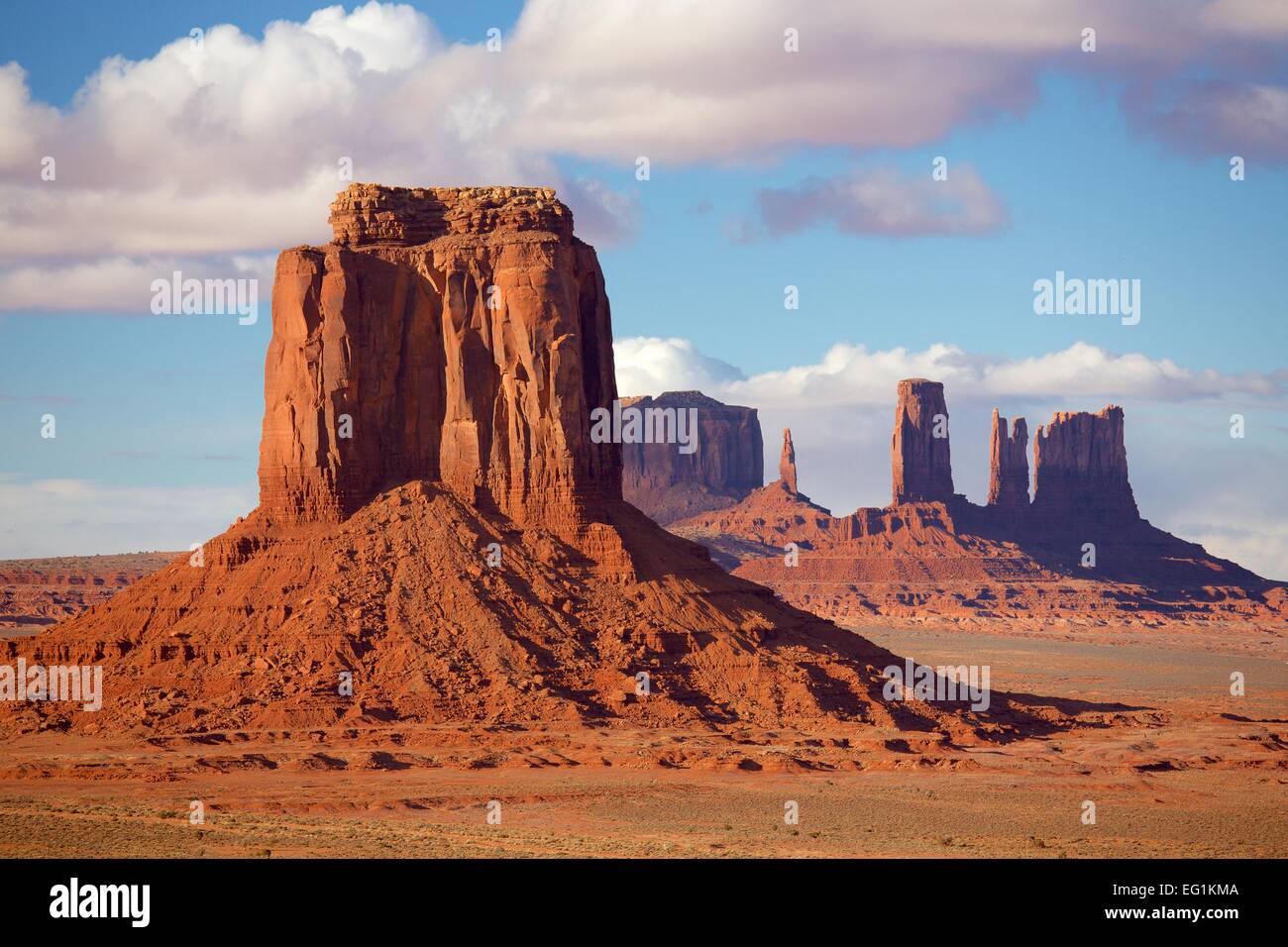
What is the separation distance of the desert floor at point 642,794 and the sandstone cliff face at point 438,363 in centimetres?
1314

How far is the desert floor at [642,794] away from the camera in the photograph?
46.8 m

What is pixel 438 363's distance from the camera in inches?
2940

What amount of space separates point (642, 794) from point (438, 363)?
24.4m

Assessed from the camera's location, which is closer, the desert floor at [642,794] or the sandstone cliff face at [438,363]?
the desert floor at [642,794]

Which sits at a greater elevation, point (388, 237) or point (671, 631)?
point (388, 237)

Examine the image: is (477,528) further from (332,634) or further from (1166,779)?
(1166,779)

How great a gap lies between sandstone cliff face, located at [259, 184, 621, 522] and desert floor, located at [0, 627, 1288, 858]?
13138mm

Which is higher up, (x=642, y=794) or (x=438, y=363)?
(x=438, y=363)

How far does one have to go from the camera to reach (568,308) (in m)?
72.8

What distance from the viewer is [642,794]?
56.5 metres

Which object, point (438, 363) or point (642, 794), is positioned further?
point (438, 363)
